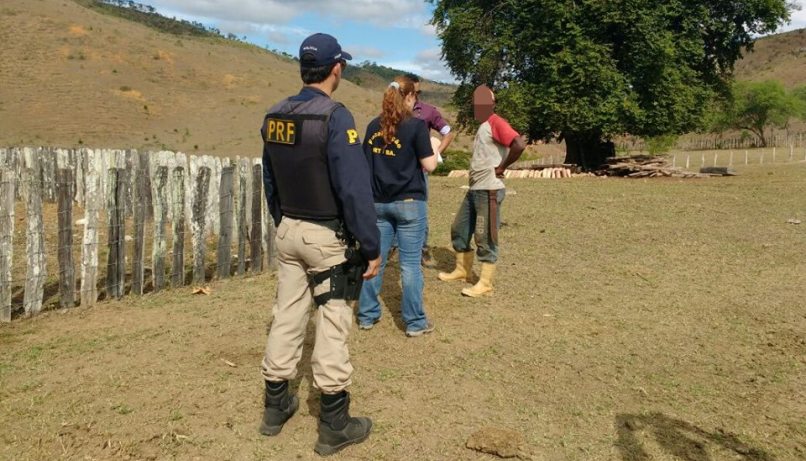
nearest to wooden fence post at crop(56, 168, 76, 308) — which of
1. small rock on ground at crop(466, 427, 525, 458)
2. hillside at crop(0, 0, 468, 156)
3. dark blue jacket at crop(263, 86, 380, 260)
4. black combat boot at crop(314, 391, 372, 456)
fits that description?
dark blue jacket at crop(263, 86, 380, 260)

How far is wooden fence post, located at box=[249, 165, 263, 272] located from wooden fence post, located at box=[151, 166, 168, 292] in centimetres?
100

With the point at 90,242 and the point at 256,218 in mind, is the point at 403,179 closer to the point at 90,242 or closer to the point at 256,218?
the point at 256,218

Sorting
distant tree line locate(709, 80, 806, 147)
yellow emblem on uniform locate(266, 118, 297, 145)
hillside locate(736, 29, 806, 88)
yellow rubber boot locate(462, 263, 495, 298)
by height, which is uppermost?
hillside locate(736, 29, 806, 88)

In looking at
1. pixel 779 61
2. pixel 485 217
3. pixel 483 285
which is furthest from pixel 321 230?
pixel 779 61

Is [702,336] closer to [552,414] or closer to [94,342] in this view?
[552,414]

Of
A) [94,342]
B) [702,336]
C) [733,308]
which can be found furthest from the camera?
[733,308]

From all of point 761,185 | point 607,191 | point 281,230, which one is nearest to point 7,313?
point 281,230

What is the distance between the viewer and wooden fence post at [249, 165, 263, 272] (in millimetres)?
6637

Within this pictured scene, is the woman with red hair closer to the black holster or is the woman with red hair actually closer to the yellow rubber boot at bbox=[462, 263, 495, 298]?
the yellow rubber boot at bbox=[462, 263, 495, 298]

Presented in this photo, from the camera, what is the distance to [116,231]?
5516 mm

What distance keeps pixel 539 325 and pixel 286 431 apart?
2.57m

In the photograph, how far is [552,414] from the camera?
3.57m

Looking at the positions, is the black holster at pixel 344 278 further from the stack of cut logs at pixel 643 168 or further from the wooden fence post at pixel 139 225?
the stack of cut logs at pixel 643 168

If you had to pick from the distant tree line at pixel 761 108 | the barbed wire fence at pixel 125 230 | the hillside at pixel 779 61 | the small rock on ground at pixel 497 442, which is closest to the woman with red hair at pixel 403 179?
the small rock on ground at pixel 497 442
